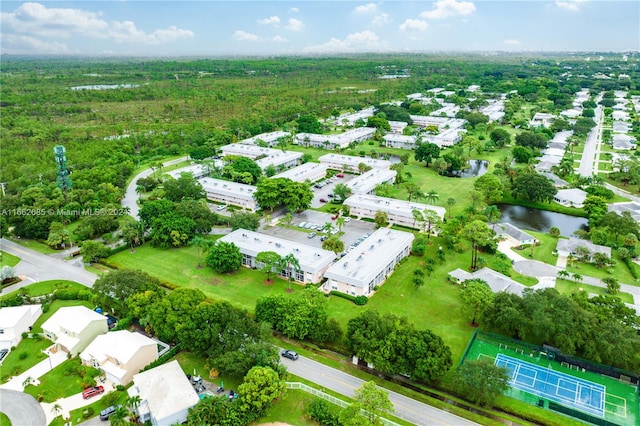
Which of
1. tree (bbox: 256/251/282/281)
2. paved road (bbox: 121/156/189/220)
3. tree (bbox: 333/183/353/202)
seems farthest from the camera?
tree (bbox: 333/183/353/202)

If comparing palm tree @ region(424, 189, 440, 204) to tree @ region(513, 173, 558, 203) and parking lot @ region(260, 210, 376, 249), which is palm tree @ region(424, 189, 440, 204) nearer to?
parking lot @ region(260, 210, 376, 249)

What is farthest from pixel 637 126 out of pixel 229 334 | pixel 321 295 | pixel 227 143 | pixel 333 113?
pixel 229 334

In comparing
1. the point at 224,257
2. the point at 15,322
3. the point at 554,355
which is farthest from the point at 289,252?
the point at 554,355

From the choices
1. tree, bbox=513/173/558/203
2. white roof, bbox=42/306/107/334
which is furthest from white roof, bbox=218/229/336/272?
tree, bbox=513/173/558/203

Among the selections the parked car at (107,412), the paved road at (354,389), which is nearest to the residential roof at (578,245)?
the paved road at (354,389)

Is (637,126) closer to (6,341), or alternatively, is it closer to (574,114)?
(574,114)

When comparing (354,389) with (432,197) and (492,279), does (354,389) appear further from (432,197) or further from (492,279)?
(432,197)

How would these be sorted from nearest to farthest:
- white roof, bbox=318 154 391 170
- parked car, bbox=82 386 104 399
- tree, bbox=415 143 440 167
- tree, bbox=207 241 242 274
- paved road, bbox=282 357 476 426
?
paved road, bbox=282 357 476 426 → parked car, bbox=82 386 104 399 → tree, bbox=207 241 242 274 → white roof, bbox=318 154 391 170 → tree, bbox=415 143 440 167
